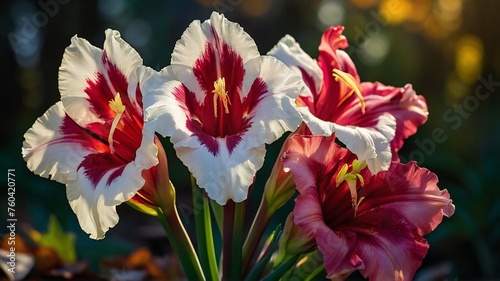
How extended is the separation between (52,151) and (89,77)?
0.11 metres

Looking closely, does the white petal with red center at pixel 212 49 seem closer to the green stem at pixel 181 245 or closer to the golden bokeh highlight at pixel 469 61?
the green stem at pixel 181 245

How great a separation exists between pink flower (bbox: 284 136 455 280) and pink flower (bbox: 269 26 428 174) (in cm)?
5

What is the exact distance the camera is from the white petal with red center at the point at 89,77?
99cm

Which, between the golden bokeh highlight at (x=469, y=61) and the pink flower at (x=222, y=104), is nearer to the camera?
the pink flower at (x=222, y=104)

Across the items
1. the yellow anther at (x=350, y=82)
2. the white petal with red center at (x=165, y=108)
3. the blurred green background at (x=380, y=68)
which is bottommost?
the blurred green background at (x=380, y=68)

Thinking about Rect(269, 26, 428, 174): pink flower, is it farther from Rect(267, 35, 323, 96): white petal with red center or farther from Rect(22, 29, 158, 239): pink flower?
Rect(22, 29, 158, 239): pink flower

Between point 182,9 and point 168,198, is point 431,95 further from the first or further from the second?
point 168,198

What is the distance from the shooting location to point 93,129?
1.03 m

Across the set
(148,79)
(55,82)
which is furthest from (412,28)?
(148,79)

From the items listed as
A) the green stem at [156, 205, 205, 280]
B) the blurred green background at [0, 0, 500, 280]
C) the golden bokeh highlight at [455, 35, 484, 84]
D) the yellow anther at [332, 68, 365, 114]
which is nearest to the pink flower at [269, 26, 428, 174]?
the yellow anther at [332, 68, 365, 114]

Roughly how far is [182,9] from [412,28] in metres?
1.46

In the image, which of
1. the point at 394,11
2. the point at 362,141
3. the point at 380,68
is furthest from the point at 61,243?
the point at 394,11

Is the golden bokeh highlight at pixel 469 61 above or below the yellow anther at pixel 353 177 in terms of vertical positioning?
→ below

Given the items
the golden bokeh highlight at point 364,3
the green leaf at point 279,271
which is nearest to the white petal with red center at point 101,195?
the green leaf at point 279,271
